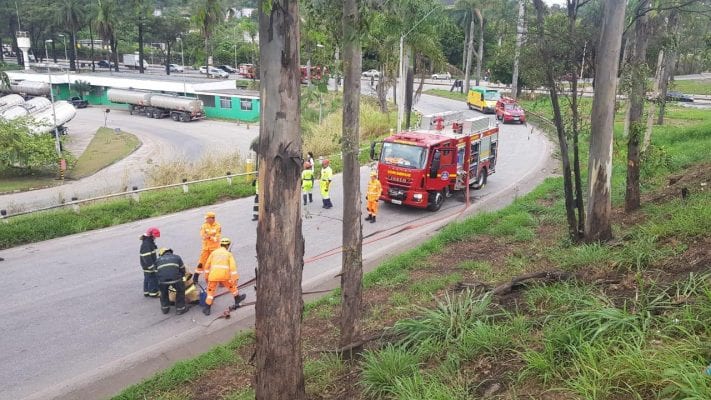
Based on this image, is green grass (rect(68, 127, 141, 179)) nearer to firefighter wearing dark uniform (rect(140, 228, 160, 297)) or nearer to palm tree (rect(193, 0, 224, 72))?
firefighter wearing dark uniform (rect(140, 228, 160, 297))

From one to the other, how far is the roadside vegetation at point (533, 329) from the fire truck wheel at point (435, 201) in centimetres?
559

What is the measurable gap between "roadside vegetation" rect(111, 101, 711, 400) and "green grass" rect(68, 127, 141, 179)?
21.9m

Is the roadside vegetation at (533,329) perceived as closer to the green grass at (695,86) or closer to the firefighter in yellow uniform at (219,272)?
the firefighter in yellow uniform at (219,272)

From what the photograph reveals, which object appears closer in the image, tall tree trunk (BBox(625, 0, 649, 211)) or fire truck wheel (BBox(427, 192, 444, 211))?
tall tree trunk (BBox(625, 0, 649, 211))

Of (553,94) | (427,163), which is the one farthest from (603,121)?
(427,163)

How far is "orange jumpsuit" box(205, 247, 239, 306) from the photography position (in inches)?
369

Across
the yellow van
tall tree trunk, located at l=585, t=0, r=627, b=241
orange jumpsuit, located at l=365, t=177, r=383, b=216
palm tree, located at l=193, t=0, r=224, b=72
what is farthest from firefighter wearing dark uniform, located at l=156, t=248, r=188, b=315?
the yellow van

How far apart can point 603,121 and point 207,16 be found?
7.48 meters

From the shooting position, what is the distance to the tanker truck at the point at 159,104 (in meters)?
46.4

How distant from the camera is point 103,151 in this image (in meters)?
32.8

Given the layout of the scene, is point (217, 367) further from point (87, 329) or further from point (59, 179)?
point (59, 179)

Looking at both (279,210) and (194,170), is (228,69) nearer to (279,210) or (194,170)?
(194,170)

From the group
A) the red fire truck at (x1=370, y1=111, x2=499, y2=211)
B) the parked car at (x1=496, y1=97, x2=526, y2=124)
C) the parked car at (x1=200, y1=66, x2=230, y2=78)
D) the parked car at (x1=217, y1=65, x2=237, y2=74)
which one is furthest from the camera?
the parked car at (x1=217, y1=65, x2=237, y2=74)

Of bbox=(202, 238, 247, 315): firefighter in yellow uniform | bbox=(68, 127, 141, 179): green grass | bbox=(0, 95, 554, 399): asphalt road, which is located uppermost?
bbox=(202, 238, 247, 315): firefighter in yellow uniform
